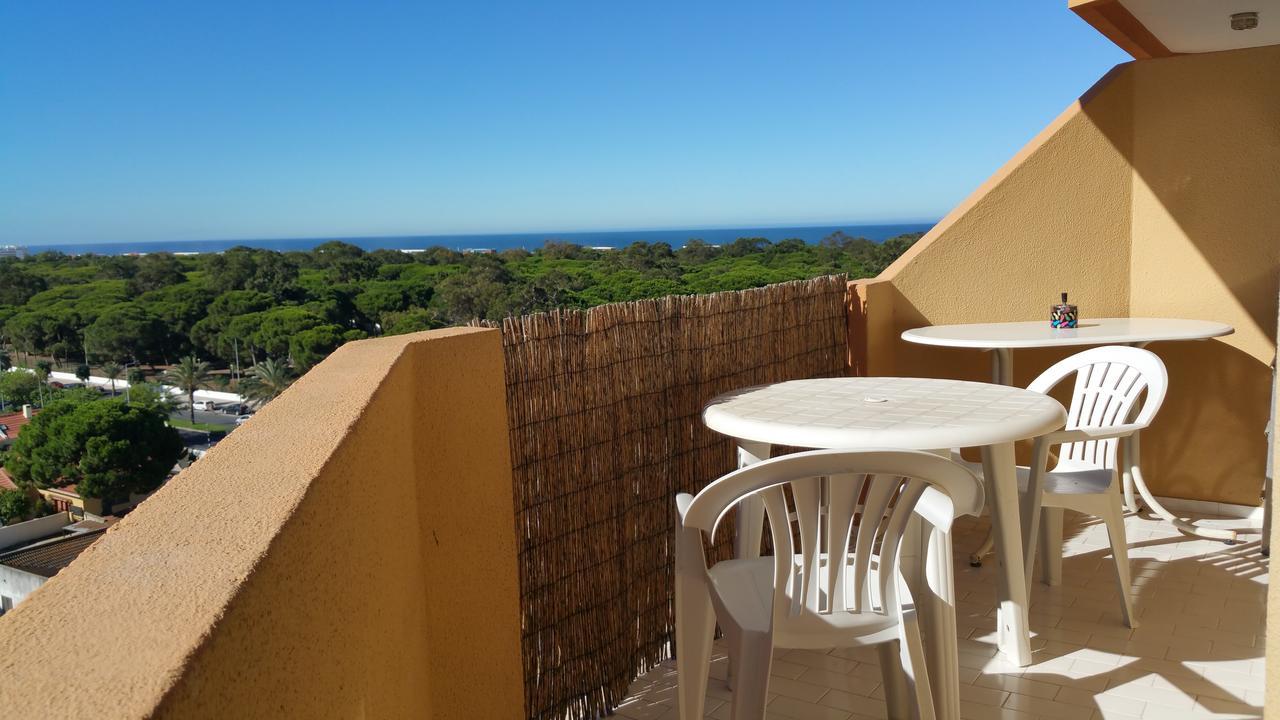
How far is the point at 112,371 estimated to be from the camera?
3862 centimetres

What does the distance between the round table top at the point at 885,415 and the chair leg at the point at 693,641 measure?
0.53m

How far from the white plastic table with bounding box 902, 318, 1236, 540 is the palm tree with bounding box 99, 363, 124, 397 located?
4072 centimetres

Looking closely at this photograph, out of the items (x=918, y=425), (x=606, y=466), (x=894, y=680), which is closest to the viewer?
(x=894, y=680)

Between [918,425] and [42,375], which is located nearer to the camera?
[918,425]


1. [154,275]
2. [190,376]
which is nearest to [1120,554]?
[190,376]

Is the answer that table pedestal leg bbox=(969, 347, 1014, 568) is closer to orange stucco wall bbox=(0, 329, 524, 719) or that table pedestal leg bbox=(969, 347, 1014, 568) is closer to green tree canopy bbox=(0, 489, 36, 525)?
orange stucco wall bbox=(0, 329, 524, 719)

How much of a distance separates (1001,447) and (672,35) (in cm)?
4943

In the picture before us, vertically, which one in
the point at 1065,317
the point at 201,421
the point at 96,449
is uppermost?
the point at 1065,317

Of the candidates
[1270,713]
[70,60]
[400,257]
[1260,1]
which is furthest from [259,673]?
[70,60]

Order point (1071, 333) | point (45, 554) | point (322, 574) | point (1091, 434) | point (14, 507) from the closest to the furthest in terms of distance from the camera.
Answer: point (322, 574) → point (1091, 434) → point (1071, 333) → point (45, 554) → point (14, 507)

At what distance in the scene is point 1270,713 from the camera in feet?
3.41

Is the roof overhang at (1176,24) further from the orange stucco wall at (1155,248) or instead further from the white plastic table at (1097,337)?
the white plastic table at (1097,337)

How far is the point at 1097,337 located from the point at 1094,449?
1.86 ft

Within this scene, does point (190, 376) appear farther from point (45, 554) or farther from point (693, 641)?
point (693, 641)
